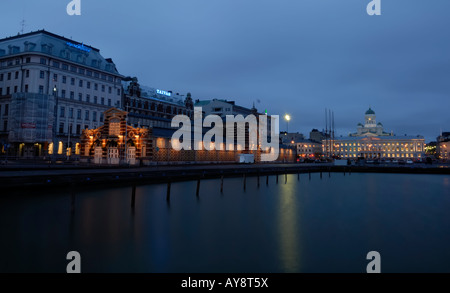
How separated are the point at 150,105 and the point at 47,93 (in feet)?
117

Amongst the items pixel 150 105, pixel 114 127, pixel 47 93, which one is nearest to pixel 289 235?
pixel 114 127

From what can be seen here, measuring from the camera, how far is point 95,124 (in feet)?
315

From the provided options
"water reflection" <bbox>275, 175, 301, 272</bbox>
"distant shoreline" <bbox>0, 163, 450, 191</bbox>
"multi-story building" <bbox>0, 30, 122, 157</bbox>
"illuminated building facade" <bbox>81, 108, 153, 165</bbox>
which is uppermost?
"multi-story building" <bbox>0, 30, 122, 157</bbox>

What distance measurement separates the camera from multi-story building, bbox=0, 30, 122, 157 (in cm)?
7325

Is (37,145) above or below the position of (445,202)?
above

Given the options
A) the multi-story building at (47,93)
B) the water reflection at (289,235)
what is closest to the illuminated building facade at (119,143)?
the multi-story building at (47,93)

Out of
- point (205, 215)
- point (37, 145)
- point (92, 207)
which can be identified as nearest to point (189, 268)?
point (205, 215)

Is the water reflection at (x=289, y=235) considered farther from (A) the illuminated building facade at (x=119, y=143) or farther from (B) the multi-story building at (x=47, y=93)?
(B) the multi-story building at (x=47, y=93)

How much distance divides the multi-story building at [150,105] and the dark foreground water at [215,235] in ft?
233

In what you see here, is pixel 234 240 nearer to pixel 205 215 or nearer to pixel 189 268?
pixel 189 268

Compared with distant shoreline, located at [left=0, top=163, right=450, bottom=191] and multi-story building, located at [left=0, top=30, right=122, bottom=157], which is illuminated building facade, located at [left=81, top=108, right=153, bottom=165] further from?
distant shoreline, located at [left=0, top=163, right=450, bottom=191]

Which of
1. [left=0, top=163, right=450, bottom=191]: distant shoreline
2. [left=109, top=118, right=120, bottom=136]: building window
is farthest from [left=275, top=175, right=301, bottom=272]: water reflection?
[left=109, top=118, right=120, bottom=136]: building window

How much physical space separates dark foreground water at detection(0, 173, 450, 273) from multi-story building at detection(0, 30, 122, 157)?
173 ft

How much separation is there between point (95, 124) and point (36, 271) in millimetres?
90166
